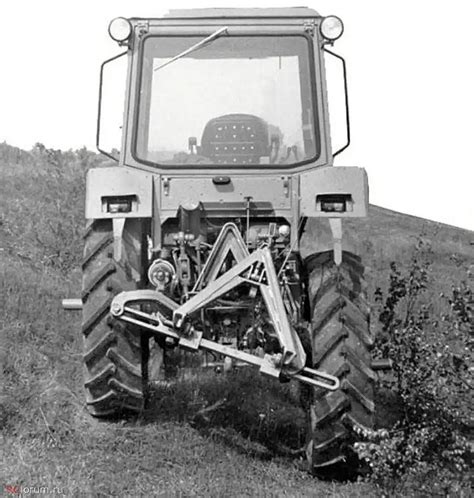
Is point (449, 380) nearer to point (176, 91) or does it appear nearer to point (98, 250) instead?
point (98, 250)

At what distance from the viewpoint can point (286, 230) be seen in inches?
193

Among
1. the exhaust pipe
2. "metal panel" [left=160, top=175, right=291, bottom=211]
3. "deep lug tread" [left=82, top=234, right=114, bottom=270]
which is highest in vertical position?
"metal panel" [left=160, top=175, right=291, bottom=211]

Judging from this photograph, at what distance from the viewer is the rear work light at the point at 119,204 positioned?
487cm

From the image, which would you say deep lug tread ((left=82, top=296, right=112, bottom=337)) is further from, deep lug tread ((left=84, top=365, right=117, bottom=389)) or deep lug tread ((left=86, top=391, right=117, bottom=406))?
deep lug tread ((left=86, top=391, right=117, bottom=406))

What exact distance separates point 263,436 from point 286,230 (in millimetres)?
1458

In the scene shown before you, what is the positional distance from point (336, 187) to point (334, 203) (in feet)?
0.32

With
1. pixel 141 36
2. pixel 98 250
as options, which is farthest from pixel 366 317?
pixel 141 36

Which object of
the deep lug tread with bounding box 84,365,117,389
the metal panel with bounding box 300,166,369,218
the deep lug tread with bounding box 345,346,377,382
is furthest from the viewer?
the metal panel with bounding box 300,166,369,218

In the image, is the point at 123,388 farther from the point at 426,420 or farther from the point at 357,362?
the point at 426,420

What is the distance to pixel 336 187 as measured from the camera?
485 cm

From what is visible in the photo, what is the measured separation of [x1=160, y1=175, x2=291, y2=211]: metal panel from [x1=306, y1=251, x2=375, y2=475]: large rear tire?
0.59 meters

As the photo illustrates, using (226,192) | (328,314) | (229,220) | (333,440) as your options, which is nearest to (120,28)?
(226,192)

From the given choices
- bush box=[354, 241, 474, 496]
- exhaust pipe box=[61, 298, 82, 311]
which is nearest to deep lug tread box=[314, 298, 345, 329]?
bush box=[354, 241, 474, 496]

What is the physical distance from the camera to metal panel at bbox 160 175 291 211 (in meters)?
5.07
